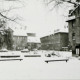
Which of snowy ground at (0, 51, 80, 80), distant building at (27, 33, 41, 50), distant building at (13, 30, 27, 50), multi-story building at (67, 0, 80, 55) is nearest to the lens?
snowy ground at (0, 51, 80, 80)

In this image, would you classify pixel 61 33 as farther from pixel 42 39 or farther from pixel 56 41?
pixel 42 39

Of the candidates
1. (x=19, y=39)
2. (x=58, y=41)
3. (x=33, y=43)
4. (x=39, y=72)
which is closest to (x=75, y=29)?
(x=39, y=72)

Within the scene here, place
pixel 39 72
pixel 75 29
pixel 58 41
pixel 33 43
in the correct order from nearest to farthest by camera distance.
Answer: pixel 39 72 < pixel 75 29 < pixel 58 41 < pixel 33 43

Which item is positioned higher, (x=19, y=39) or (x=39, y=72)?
(x=19, y=39)

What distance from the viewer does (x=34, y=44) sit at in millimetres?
94625

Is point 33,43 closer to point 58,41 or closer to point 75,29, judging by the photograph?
point 58,41

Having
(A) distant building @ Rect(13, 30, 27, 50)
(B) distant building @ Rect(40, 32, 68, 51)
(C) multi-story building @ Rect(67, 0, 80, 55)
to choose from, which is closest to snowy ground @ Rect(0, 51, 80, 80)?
(C) multi-story building @ Rect(67, 0, 80, 55)

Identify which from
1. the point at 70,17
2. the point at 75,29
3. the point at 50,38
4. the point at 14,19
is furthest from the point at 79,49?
the point at 50,38

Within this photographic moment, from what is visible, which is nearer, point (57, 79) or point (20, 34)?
point (57, 79)

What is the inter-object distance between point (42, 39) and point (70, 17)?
188ft

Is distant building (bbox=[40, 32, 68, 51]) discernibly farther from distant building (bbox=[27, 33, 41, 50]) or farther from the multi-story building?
the multi-story building

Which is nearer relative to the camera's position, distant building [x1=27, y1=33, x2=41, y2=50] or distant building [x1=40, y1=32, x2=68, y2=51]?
distant building [x1=40, y1=32, x2=68, y2=51]

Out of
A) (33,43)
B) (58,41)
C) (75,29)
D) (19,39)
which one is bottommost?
(33,43)

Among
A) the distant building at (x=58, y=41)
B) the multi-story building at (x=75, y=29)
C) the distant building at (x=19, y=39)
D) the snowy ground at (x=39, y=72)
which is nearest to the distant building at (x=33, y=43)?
the distant building at (x=19, y=39)
